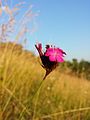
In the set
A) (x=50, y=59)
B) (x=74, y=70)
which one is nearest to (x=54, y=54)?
(x=50, y=59)

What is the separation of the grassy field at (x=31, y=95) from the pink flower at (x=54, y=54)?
4.76 ft

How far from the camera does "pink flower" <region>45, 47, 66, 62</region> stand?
1.37 metres

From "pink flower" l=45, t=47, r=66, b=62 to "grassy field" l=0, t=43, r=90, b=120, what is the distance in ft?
4.76

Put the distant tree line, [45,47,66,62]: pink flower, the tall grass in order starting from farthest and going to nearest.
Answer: the distant tree line < the tall grass < [45,47,66,62]: pink flower

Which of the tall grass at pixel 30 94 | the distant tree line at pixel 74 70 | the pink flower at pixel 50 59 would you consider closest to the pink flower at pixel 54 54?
the pink flower at pixel 50 59

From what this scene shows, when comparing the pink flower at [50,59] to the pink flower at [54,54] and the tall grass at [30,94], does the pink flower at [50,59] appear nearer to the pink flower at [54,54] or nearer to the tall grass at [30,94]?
the pink flower at [54,54]

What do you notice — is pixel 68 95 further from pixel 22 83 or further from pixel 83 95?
pixel 22 83

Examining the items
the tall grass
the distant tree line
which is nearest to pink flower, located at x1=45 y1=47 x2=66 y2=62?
the tall grass

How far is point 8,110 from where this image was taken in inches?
127

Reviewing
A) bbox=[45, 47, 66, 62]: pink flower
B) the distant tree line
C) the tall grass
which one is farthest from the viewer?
the distant tree line

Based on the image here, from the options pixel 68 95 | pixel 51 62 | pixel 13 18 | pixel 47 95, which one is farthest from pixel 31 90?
pixel 51 62

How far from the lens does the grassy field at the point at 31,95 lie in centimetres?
318

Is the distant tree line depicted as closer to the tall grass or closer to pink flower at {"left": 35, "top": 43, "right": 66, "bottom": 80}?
the tall grass

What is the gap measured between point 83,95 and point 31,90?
81cm
